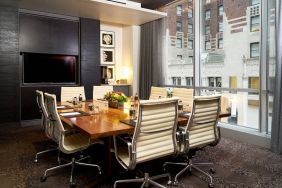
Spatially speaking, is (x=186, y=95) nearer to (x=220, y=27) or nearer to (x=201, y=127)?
(x=201, y=127)

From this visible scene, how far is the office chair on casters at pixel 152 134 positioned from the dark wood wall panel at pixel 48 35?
4.30 m

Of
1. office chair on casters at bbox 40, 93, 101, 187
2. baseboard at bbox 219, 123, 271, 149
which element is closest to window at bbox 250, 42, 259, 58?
baseboard at bbox 219, 123, 271, 149

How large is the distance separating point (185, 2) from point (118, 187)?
15.8ft

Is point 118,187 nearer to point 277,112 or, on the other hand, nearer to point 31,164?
point 31,164

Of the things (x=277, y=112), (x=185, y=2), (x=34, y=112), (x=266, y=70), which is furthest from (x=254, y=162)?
(x=34, y=112)

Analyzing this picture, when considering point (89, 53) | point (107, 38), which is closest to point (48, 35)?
point (89, 53)

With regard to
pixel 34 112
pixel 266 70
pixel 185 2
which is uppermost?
pixel 185 2

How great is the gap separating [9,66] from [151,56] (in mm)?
3552

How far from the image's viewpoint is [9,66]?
517 centimetres

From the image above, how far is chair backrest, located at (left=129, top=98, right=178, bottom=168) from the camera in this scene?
6.57ft

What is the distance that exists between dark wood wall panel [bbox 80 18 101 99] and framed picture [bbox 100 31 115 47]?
42 centimetres

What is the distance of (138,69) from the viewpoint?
6906mm

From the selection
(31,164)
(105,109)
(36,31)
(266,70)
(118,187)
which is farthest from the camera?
(36,31)

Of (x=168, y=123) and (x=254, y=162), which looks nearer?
(x=168, y=123)
